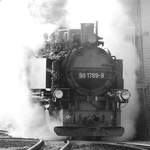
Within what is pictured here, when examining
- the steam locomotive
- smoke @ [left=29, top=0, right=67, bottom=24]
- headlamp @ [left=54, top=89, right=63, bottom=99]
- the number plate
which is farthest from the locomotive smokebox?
smoke @ [left=29, top=0, right=67, bottom=24]

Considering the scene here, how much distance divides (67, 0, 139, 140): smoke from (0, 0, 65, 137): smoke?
86 cm

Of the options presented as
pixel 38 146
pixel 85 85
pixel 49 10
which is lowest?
pixel 38 146

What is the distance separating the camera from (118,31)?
12.8 metres

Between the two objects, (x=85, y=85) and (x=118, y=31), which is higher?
(x=118, y=31)

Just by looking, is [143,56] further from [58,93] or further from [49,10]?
[49,10]

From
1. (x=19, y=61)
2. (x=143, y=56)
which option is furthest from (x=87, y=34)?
(x=143, y=56)

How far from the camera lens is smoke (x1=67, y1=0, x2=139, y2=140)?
39.4 ft

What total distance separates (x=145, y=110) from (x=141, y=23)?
2430mm

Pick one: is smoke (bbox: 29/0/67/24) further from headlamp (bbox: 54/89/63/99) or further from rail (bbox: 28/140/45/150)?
rail (bbox: 28/140/45/150)

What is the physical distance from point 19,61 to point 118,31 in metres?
2.88

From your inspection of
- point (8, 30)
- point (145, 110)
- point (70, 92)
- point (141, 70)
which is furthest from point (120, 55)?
point (8, 30)

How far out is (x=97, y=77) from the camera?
1048cm

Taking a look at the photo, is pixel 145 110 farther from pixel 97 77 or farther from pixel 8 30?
pixel 8 30

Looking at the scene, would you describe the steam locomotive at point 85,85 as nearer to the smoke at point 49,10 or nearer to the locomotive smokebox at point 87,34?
the locomotive smokebox at point 87,34
